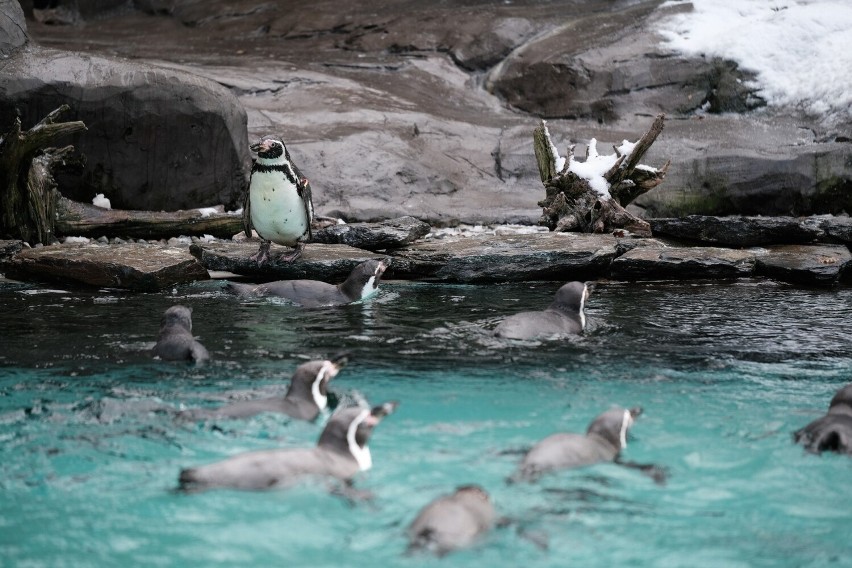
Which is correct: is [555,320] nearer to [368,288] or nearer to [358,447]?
[368,288]

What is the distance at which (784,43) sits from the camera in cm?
1295

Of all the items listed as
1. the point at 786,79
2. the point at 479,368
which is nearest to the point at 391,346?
the point at 479,368

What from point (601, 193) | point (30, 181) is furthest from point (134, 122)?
point (601, 193)

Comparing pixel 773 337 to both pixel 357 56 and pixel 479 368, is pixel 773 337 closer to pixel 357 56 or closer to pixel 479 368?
pixel 479 368

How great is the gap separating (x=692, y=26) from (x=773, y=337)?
341 inches

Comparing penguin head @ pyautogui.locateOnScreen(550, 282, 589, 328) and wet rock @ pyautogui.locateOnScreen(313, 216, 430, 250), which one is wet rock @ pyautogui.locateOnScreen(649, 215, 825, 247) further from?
penguin head @ pyautogui.locateOnScreen(550, 282, 589, 328)

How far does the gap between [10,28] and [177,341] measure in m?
6.20

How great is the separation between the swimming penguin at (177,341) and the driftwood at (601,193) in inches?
179

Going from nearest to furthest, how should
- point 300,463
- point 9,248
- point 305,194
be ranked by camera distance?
point 300,463 → point 305,194 → point 9,248

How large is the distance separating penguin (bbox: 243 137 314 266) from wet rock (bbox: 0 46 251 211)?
7.61 ft

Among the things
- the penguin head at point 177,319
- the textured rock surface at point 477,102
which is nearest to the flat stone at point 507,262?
the textured rock surface at point 477,102

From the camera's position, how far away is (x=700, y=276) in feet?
25.6

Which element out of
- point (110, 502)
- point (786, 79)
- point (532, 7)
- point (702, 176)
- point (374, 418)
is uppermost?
point (532, 7)

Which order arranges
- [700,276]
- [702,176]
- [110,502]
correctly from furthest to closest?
1. [702,176]
2. [700,276]
3. [110,502]
